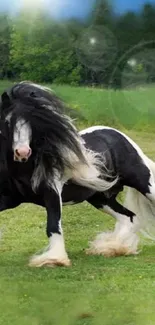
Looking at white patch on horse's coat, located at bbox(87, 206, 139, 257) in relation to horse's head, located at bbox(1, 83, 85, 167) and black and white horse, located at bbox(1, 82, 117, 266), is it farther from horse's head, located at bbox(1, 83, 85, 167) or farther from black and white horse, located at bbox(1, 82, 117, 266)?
horse's head, located at bbox(1, 83, 85, 167)

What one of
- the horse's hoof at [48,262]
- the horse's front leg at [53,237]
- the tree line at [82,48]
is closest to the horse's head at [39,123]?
the horse's front leg at [53,237]

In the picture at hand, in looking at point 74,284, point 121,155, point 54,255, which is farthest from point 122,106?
point 74,284

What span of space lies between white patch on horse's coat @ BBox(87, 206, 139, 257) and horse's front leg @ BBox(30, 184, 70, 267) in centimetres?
60

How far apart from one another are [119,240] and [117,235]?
0.27 feet

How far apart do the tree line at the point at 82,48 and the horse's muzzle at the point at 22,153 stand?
30.2ft

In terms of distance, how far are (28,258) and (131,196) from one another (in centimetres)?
91

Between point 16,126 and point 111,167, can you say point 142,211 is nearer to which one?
point 111,167

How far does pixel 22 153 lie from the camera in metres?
4.46

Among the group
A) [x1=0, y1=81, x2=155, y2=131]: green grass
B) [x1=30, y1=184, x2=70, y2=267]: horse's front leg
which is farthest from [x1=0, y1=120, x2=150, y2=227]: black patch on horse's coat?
[x1=0, y1=81, x2=155, y2=131]: green grass

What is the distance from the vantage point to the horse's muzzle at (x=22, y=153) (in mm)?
4461

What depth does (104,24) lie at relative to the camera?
14.3 m

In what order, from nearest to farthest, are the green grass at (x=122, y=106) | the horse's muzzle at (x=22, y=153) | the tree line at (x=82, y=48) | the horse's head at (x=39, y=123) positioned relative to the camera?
the horse's muzzle at (x=22, y=153) < the horse's head at (x=39, y=123) < the green grass at (x=122, y=106) < the tree line at (x=82, y=48)

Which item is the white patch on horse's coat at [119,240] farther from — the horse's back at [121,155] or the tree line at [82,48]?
the tree line at [82,48]

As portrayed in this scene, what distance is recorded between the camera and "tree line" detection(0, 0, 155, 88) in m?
14.3
